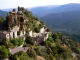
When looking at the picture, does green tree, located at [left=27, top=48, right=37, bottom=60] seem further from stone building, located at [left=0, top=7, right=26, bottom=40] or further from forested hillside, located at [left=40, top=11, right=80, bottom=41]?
forested hillside, located at [left=40, top=11, right=80, bottom=41]

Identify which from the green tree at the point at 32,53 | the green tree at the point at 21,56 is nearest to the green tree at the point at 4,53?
the green tree at the point at 21,56

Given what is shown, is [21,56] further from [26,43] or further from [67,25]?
[67,25]

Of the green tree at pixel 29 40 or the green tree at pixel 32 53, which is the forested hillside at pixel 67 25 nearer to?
the green tree at pixel 29 40

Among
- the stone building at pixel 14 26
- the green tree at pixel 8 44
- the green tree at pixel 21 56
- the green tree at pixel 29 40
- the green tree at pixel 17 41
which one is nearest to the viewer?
the green tree at pixel 21 56

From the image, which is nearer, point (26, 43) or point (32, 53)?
point (32, 53)

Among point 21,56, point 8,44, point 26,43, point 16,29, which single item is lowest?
point 26,43

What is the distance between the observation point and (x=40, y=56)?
21.6 m

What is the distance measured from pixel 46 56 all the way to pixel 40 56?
1.96 ft

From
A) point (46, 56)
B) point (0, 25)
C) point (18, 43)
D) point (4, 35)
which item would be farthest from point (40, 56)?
point (0, 25)

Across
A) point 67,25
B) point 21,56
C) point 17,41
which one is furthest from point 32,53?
point 67,25

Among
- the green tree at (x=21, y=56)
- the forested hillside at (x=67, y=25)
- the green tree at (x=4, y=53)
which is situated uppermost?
the green tree at (x=4, y=53)

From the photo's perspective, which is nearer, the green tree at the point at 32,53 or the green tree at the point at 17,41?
the green tree at the point at 32,53

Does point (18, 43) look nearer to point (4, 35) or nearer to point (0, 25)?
point (4, 35)

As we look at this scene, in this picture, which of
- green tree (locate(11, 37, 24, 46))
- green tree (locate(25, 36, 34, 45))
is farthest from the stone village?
green tree (locate(11, 37, 24, 46))
